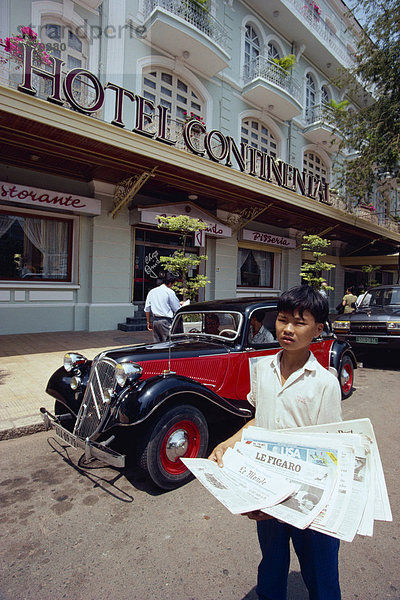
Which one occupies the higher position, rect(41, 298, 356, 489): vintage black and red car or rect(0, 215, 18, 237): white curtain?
rect(0, 215, 18, 237): white curtain

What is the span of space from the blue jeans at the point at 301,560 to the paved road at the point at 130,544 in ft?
1.77

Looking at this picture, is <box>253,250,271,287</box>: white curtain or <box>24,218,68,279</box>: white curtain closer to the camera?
<box>24,218,68,279</box>: white curtain

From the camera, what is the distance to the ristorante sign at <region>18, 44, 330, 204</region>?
7066mm

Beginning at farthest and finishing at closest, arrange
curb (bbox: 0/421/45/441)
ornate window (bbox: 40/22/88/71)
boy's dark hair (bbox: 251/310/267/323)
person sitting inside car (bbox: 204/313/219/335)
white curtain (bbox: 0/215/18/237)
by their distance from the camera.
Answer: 1. ornate window (bbox: 40/22/88/71)
2. white curtain (bbox: 0/215/18/237)
3. person sitting inside car (bbox: 204/313/219/335)
4. boy's dark hair (bbox: 251/310/267/323)
5. curb (bbox: 0/421/45/441)

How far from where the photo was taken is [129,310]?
11.1 metres

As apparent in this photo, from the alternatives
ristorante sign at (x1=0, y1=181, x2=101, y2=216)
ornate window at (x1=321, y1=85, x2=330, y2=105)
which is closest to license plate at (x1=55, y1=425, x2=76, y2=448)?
ristorante sign at (x1=0, y1=181, x2=101, y2=216)

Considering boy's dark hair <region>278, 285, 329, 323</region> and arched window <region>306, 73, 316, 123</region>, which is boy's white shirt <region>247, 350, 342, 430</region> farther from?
arched window <region>306, 73, 316, 123</region>

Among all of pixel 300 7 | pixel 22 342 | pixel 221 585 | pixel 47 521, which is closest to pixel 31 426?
pixel 47 521

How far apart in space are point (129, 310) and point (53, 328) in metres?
2.37

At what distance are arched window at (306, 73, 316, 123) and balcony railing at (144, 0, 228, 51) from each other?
6653 millimetres

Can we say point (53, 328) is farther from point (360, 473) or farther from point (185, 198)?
point (360, 473)

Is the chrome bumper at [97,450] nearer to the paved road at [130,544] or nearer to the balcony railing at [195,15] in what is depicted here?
the paved road at [130,544]

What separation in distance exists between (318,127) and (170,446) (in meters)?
18.1

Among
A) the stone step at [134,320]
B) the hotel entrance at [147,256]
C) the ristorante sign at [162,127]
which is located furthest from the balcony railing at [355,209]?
the stone step at [134,320]
